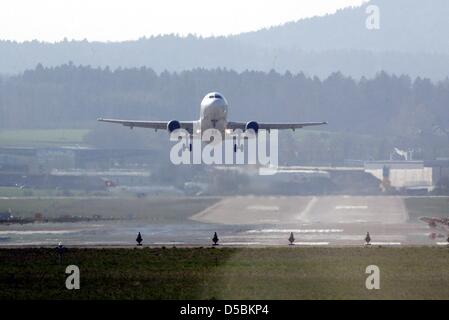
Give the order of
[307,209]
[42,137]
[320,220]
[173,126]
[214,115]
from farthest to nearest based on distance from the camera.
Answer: [42,137] → [307,209] → [173,126] → [214,115] → [320,220]

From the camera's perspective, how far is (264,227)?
Answer: 7969 centimetres

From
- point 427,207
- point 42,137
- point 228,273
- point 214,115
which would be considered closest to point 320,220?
point 214,115

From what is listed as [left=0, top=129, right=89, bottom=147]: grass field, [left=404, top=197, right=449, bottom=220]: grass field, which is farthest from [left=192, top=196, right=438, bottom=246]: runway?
[left=0, top=129, right=89, bottom=147]: grass field

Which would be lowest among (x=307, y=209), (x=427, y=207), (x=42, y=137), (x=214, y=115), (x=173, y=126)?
(x=307, y=209)

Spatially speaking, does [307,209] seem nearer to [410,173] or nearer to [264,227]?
[264,227]

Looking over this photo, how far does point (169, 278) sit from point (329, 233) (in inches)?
1123

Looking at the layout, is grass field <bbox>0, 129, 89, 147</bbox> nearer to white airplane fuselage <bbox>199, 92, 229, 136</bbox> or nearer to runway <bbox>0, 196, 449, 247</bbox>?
runway <bbox>0, 196, 449, 247</bbox>

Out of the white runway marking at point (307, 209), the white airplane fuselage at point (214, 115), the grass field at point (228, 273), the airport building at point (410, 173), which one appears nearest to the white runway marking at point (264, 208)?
the white runway marking at point (307, 209)

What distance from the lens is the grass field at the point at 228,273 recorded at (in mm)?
43906

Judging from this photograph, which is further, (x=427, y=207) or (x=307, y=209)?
(x=427, y=207)

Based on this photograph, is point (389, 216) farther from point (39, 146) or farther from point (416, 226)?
point (39, 146)

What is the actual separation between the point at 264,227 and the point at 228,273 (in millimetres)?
29479

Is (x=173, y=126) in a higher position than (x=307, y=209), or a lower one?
higher
